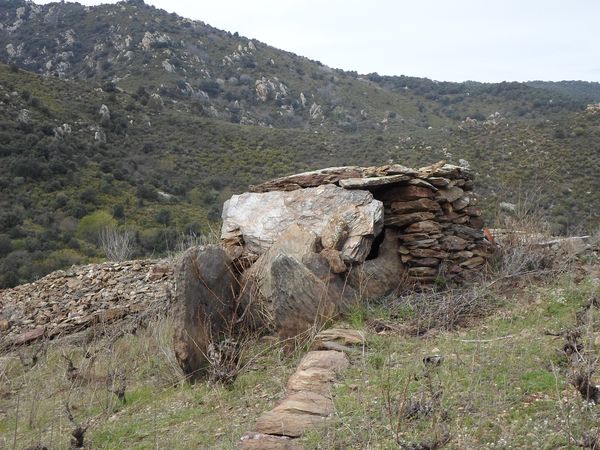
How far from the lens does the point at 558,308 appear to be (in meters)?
4.58

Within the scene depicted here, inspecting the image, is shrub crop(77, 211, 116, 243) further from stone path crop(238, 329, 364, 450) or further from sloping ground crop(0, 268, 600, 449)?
stone path crop(238, 329, 364, 450)

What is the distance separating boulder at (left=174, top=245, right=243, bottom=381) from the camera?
4.48 meters

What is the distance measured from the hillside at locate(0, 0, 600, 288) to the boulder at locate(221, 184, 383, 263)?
951mm

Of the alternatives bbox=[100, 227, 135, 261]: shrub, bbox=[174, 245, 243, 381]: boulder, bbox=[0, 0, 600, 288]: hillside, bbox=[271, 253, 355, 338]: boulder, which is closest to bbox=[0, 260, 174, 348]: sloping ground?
bbox=[0, 0, 600, 288]: hillside

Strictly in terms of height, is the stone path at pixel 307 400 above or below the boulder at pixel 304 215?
below

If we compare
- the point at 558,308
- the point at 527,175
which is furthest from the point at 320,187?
the point at 527,175

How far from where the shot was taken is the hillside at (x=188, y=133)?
53.9 feet

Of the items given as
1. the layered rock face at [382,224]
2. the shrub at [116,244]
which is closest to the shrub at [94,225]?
the shrub at [116,244]

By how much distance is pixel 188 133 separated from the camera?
2778 centimetres

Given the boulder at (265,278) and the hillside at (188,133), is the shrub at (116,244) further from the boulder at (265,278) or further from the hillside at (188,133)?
the boulder at (265,278)

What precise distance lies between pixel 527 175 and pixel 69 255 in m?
15.3

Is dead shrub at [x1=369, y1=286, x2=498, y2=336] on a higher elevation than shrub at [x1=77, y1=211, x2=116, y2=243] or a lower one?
higher

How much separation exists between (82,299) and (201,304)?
3.97 meters

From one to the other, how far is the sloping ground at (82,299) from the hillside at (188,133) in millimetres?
1082
